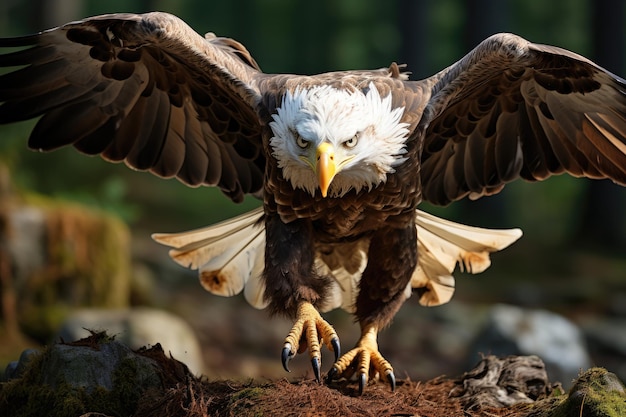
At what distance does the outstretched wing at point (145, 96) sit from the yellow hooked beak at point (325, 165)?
76 cm

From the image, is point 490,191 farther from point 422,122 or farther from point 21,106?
point 21,106

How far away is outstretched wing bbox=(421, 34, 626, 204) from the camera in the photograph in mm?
4477

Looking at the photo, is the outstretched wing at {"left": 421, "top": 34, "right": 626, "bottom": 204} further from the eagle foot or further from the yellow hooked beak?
the eagle foot

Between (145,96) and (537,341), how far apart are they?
181 inches

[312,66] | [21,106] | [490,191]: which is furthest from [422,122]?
[312,66]

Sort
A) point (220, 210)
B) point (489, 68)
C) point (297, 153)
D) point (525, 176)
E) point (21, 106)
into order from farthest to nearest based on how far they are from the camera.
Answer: point (220, 210) < point (525, 176) < point (21, 106) < point (489, 68) < point (297, 153)

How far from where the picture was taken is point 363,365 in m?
4.27

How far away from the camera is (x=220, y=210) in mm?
16828

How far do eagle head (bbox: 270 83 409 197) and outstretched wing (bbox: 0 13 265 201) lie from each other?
458 millimetres

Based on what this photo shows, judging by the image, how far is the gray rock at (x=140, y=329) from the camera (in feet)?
22.7

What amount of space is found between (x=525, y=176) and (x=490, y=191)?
0.95 ft

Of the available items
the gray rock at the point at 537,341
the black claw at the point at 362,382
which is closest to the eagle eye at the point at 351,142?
the black claw at the point at 362,382

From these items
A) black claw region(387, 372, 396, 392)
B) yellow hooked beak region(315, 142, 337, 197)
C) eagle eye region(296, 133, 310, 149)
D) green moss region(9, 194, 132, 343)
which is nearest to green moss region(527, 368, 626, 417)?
black claw region(387, 372, 396, 392)

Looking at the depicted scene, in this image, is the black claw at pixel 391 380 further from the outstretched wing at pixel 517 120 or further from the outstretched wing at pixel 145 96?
the outstretched wing at pixel 145 96
